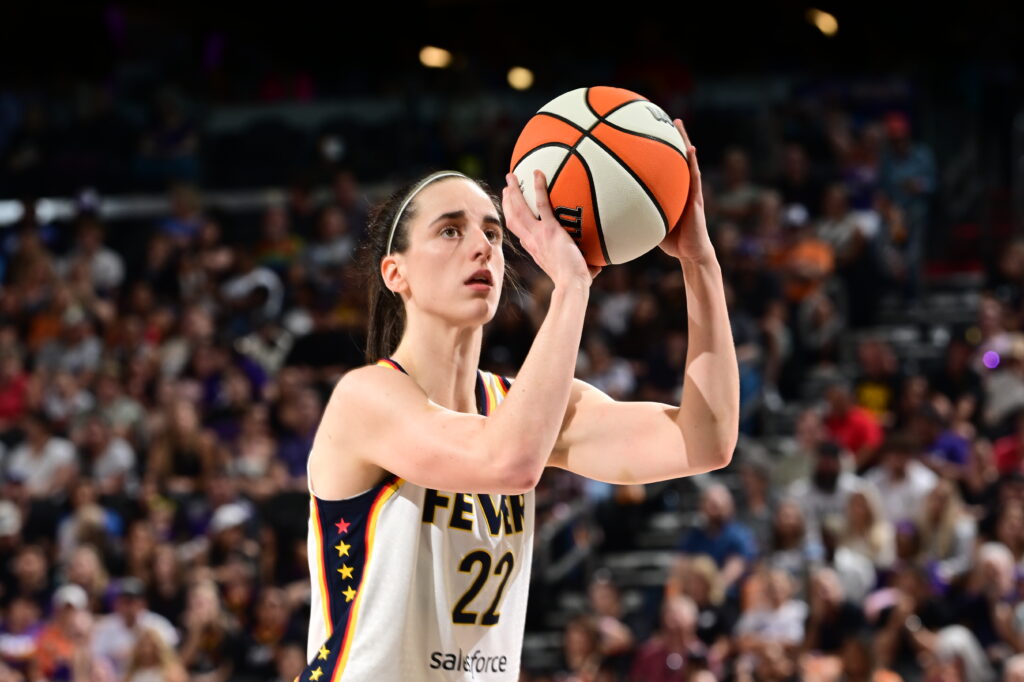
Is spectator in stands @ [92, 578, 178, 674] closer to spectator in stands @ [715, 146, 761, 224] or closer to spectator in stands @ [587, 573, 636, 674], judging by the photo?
spectator in stands @ [587, 573, 636, 674]

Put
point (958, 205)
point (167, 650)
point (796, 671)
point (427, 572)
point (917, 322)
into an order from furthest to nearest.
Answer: point (958, 205) < point (917, 322) < point (167, 650) < point (796, 671) < point (427, 572)

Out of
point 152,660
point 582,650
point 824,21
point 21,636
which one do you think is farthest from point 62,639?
point 824,21

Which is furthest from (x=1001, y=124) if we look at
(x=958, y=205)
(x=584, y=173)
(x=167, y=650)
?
(x=584, y=173)

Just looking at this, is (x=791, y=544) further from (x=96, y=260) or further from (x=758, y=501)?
(x=96, y=260)

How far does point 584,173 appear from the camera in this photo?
10.7 ft

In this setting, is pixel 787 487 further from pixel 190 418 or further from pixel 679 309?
pixel 190 418

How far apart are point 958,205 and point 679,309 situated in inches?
149

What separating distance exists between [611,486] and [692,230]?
23.5ft

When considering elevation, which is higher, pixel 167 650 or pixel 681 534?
pixel 681 534

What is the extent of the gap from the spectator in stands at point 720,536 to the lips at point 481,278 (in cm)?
614

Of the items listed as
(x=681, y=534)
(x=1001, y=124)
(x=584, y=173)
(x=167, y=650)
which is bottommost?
(x=167, y=650)

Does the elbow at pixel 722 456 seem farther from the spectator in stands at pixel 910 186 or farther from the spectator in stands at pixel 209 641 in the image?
the spectator in stands at pixel 910 186

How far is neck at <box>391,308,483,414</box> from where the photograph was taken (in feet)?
11.2

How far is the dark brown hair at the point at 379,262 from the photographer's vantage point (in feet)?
11.4
